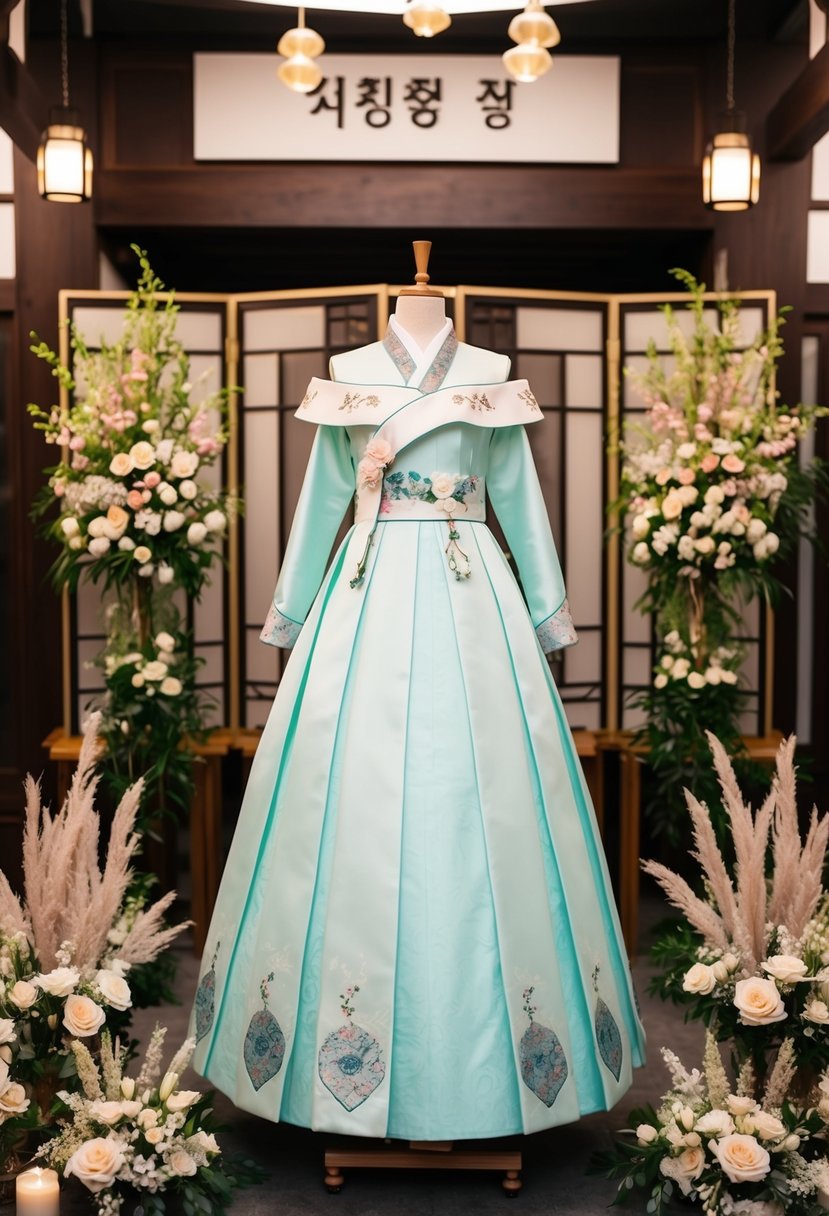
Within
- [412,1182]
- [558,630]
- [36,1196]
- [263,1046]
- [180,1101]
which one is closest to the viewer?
[36,1196]

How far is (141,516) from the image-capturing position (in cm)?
351

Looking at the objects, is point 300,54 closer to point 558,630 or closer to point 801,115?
point 558,630

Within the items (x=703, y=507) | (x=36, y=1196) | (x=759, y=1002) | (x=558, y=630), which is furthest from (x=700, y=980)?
(x=703, y=507)

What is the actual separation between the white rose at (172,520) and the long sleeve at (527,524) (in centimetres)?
117

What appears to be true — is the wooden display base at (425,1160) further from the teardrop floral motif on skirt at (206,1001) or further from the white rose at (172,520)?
the white rose at (172,520)

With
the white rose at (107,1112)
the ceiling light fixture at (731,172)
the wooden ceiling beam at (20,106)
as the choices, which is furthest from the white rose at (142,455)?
the white rose at (107,1112)

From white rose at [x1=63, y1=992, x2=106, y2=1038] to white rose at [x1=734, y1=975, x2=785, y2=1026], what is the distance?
1.10 metres

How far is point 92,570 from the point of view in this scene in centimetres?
361

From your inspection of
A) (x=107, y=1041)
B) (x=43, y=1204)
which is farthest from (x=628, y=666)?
(x=43, y=1204)

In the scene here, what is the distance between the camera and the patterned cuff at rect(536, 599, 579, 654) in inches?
103

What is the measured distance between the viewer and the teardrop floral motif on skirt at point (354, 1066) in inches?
86.4

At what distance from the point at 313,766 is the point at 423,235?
101 inches

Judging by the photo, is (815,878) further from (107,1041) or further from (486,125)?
(486,125)

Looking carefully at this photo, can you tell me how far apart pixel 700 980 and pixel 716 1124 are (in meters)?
0.24
